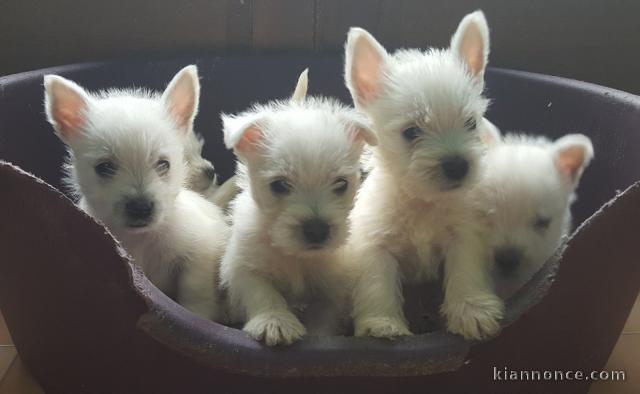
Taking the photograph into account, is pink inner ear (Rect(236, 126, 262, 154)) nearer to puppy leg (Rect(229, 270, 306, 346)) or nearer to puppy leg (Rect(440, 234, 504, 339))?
puppy leg (Rect(229, 270, 306, 346))

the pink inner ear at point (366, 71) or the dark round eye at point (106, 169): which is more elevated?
the pink inner ear at point (366, 71)

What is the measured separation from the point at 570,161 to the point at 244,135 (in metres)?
1.01

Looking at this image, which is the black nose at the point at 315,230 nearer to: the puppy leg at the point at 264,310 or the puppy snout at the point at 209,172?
the puppy leg at the point at 264,310

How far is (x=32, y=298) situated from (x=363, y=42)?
117 centimetres

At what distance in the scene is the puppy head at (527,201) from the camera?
180cm

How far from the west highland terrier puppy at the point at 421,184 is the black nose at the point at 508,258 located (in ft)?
0.20

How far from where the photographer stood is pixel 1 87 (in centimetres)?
212

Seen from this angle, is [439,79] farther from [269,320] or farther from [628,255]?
[269,320]

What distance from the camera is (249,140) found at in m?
1.67

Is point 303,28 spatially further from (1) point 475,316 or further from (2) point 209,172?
(1) point 475,316

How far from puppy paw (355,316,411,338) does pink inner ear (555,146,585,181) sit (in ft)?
2.41

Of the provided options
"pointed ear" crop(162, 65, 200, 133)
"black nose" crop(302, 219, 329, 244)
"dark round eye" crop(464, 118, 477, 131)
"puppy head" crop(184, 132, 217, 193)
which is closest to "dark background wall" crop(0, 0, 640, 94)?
"puppy head" crop(184, 132, 217, 193)

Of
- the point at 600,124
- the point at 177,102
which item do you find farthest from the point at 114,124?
the point at 600,124

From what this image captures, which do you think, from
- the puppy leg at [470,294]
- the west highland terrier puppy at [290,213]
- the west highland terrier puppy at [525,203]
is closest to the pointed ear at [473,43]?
the west highland terrier puppy at [525,203]
